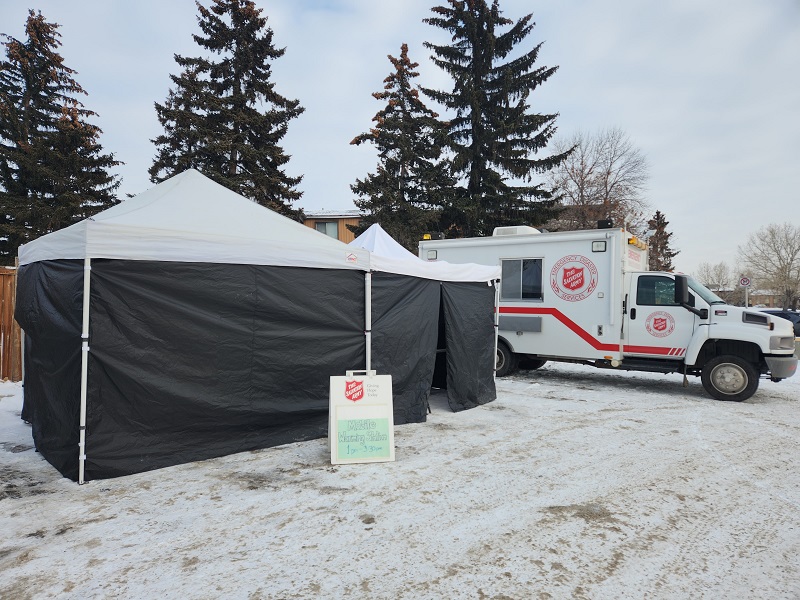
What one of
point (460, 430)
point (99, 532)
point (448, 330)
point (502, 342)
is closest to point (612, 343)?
point (502, 342)

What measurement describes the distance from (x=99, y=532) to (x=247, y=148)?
56.6 ft

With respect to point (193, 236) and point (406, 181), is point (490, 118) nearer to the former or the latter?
point (406, 181)

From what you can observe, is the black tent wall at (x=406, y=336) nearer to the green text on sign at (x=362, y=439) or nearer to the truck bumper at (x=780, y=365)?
the green text on sign at (x=362, y=439)

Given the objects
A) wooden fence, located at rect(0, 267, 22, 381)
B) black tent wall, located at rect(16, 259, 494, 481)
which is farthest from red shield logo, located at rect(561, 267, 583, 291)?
wooden fence, located at rect(0, 267, 22, 381)

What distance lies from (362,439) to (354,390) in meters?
0.47

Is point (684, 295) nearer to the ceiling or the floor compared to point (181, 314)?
nearer to the ceiling

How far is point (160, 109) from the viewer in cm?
1872

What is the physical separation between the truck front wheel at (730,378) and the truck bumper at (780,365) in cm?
24

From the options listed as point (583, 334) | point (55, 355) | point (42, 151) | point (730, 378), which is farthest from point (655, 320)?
point (42, 151)

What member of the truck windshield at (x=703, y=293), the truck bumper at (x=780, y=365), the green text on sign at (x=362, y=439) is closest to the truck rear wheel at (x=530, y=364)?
the truck windshield at (x=703, y=293)

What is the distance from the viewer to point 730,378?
299 inches

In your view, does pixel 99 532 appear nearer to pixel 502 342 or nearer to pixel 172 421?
pixel 172 421

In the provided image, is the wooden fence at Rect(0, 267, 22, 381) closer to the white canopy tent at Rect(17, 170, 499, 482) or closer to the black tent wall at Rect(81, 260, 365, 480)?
the white canopy tent at Rect(17, 170, 499, 482)

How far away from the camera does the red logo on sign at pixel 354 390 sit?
4.64 meters
